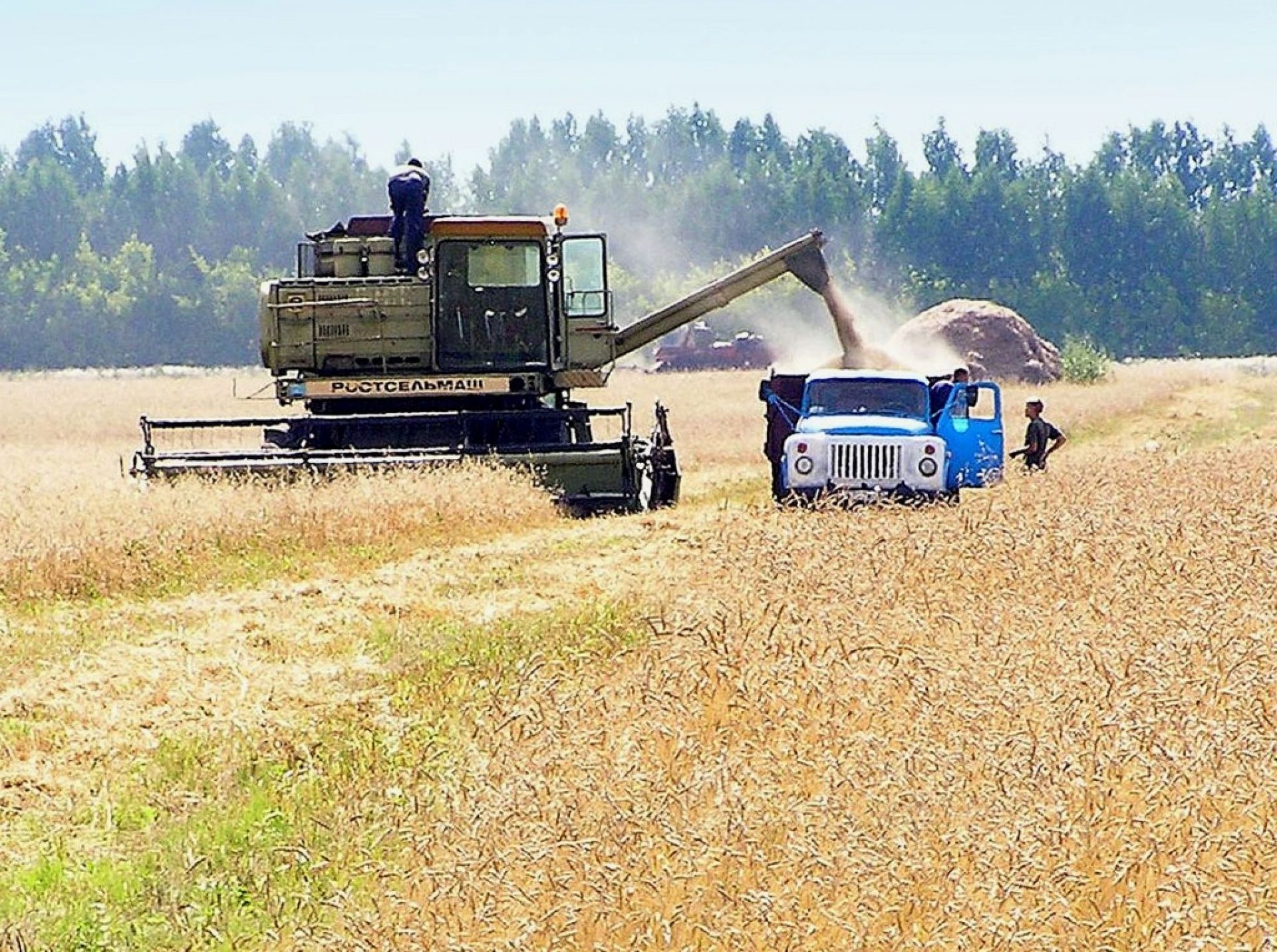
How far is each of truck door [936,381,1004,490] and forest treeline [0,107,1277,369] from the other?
8928 centimetres

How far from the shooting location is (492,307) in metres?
20.1

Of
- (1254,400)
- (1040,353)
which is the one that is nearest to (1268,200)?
(1040,353)

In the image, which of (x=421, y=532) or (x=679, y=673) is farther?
(x=421, y=532)

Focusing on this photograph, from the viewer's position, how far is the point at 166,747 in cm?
882

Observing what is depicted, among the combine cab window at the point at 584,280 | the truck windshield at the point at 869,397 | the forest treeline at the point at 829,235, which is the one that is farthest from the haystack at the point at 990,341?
the forest treeline at the point at 829,235

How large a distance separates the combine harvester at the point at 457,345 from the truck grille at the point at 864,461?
7.75ft

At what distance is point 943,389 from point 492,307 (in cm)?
538

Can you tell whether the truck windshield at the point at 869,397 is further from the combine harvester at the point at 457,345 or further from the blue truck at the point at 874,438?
the combine harvester at the point at 457,345

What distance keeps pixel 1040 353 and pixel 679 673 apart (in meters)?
45.5

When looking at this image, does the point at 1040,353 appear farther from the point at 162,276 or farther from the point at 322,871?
the point at 162,276

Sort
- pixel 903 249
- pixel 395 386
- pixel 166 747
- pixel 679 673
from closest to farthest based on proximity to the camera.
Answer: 1. pixel 679 673
2. pixel 166 747
3. pixel 395 386
4. pixel 903 249

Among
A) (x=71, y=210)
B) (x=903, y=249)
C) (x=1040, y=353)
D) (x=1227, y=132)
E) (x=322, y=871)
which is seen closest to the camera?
(x=322, y=871)

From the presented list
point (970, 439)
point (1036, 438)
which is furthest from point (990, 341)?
point (970, 439)

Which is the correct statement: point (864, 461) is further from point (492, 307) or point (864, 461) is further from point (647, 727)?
point (647, 727)
